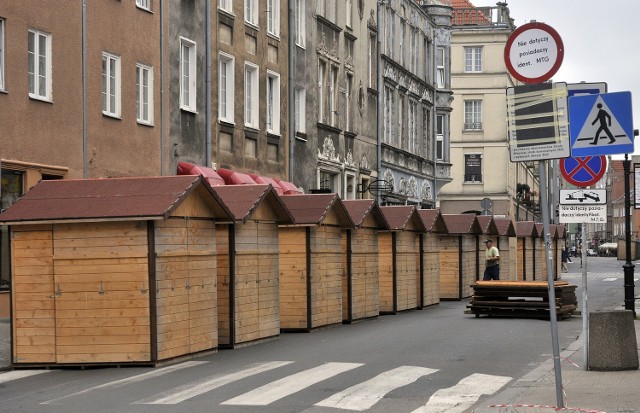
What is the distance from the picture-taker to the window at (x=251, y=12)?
38281 mm

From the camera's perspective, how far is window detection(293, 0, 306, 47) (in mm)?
42656

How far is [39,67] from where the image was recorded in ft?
88.6

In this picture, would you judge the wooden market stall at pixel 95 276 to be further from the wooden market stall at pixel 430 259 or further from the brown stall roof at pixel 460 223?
the brown stall roof at pixel 460 223

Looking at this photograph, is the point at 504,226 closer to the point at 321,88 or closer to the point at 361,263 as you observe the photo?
the point at 321,88

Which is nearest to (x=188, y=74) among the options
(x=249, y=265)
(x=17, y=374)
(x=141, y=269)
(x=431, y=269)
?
(x=431, y=269)

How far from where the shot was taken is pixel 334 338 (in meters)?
23.3

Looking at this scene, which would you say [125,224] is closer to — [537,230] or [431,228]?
[431,228]

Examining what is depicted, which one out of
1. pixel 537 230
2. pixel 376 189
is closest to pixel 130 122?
pixel 376 189

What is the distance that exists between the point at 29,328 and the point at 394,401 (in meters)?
6.41

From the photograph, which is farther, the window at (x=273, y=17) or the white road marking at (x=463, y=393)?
the window at (x=273, y=17)

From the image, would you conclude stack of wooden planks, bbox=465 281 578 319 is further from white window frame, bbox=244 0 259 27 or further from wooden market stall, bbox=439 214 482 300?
white window frame, bbox=244 0 259 27

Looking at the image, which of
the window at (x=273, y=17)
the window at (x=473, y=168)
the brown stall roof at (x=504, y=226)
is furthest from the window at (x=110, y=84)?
the window at (x=473, y=168)

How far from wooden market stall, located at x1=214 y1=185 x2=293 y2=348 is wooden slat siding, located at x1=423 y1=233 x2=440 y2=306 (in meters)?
12.8

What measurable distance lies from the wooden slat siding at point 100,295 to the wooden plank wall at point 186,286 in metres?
0.25
